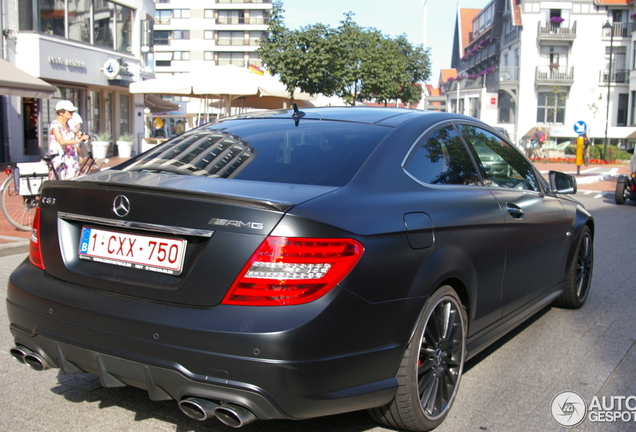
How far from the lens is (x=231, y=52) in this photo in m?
87.9

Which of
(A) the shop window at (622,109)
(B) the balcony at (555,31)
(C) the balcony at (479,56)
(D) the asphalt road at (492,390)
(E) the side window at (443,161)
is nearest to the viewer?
(D) the asphalt road at (492,390)

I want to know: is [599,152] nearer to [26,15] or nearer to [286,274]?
[26,15]

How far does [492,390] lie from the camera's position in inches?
150

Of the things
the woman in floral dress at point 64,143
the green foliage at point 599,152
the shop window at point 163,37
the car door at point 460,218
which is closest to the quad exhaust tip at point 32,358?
the car door at point 460,218

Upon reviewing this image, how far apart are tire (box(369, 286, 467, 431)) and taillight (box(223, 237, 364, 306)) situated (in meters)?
0.65

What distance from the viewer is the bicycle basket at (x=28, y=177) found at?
8906 millimetres

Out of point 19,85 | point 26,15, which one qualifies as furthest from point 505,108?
point 19,85

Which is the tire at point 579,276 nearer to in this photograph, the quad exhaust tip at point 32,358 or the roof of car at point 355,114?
the roof of car at point 355,114

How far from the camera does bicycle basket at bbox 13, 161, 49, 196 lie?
8.91 m

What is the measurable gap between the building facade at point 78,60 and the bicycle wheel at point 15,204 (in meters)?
15.2

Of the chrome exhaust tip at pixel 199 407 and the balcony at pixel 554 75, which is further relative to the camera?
the balcony at pixel 554 75

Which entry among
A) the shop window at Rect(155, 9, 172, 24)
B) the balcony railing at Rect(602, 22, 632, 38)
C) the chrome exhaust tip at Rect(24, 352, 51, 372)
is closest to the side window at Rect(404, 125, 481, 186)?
the chrome exhaust tip at Rect(24, 352, 51, 372)

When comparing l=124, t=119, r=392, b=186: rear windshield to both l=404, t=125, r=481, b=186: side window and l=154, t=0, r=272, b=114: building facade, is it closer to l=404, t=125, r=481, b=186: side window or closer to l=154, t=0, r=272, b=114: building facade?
l=404, t=125, r=481, b=186: side window

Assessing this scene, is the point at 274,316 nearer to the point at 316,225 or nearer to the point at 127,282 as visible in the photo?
the point at 316,225
